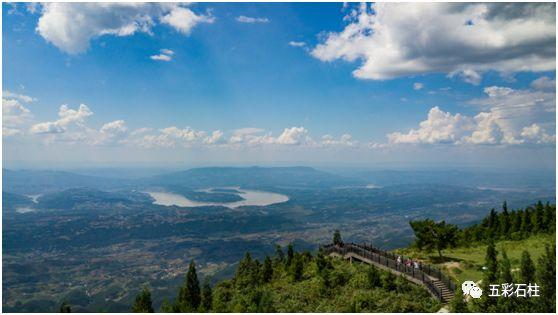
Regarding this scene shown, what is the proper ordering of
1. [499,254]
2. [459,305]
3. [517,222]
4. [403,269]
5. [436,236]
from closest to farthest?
[459,305], [403,269], [436,236], [499,254], [517,222]

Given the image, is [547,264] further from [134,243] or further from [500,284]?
[134,243]

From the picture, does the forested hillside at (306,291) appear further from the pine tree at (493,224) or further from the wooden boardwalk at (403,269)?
the pine tree at (493,224)

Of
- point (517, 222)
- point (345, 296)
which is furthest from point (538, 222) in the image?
point (345, 296)

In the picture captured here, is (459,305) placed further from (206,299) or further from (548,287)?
(206,299)

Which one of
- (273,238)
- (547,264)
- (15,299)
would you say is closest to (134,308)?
(547,264)

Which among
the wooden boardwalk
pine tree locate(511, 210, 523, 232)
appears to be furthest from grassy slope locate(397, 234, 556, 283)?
pine tree locate(511, 210, 523, 232)

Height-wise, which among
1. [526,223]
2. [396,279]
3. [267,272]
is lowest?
[267,272]

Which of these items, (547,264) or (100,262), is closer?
(547,264)
